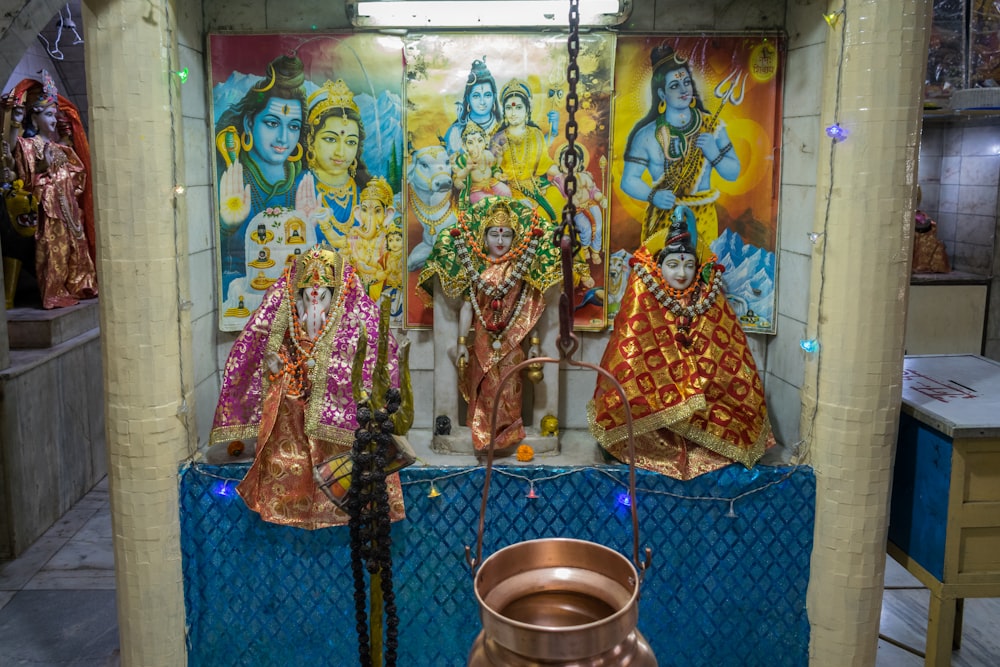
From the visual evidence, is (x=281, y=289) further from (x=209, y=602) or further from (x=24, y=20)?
(x=24, y=20)

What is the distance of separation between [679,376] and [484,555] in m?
1.16

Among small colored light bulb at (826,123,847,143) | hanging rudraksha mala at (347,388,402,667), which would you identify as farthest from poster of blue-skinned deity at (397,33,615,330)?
hanging rudraksha mala at (347,388,402,667)

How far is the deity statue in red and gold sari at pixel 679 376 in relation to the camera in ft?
14.5

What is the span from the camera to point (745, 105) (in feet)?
15.6

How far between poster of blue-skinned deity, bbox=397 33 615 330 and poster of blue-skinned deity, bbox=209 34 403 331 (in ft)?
0.37

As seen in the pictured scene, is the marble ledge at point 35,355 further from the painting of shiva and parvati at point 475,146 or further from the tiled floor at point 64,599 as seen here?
the painting of shiva and parvati at point 475,146

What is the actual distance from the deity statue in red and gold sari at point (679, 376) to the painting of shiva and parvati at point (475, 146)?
15.6 inches

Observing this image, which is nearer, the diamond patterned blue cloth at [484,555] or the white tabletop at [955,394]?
the white tabletop at [955,394]

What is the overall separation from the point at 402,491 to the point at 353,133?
1701 millimetres

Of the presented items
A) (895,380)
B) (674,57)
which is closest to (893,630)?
(895,380)

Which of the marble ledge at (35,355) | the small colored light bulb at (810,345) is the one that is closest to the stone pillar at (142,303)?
the marble ledge at (35,355)

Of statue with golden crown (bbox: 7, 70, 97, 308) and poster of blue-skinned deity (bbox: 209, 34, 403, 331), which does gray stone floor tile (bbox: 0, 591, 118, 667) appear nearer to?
poster of blue-skinned deity (bbox: 209, 34, 403, 331)

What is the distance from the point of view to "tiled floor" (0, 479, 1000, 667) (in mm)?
5211

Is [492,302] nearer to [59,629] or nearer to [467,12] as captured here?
[467,12]
